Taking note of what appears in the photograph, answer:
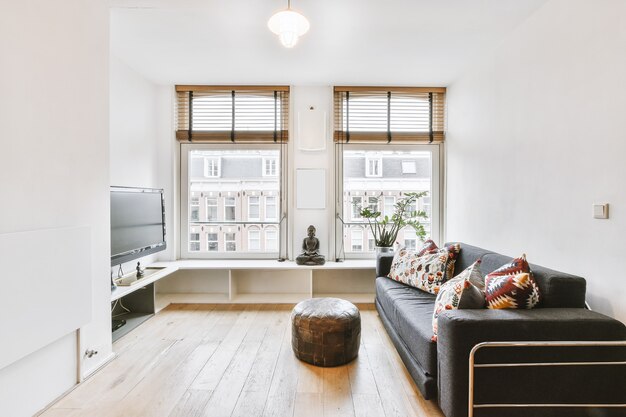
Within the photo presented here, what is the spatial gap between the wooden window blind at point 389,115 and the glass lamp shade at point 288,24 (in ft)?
6.59

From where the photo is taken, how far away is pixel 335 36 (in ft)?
8.98

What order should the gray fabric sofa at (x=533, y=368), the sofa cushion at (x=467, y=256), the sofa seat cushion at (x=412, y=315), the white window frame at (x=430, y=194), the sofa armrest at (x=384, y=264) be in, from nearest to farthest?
the gray fabric sofa at (x=533, y=368), the sofa seat cushion at (x=412, y=315), the sofa cushion at (x=467, y=256), the sofa armrest at (x=384, y=264), the white window frame at (x=430, y=194)

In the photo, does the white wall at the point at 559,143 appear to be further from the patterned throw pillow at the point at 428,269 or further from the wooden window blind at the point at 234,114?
the wooden window blind at the point at 234,114

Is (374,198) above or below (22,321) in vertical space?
above

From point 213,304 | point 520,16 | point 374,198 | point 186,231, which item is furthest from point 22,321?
point 520,16

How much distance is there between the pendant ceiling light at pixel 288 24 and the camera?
1.96 meters

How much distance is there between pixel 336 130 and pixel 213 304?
2.58 metres

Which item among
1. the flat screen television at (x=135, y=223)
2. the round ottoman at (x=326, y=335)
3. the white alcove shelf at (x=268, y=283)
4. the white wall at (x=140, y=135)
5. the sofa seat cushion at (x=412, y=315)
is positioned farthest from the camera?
the white alcove shelf at (x=268, y=283)

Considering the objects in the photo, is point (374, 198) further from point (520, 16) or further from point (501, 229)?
point (520, 16)

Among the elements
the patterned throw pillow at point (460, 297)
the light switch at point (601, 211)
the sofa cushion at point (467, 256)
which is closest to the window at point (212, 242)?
the sofa cushion at point (467, 256)

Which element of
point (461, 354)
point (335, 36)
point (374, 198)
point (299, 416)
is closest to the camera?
point (461, 354)

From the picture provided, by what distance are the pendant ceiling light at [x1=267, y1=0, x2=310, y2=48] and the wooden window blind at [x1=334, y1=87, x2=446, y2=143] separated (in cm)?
201

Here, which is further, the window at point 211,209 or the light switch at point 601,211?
the window at point 211,209

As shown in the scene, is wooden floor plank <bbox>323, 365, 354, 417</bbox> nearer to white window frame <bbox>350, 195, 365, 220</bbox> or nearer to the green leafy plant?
the green leafy plant
